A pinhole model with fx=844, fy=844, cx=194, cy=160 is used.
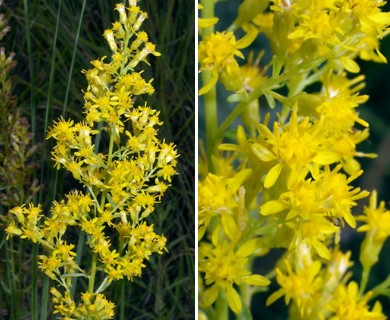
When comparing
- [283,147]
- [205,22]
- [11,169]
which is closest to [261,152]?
[283,147]

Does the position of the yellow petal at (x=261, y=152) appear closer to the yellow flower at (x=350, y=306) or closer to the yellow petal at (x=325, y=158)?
the yellow petal at (x=325, y=158)

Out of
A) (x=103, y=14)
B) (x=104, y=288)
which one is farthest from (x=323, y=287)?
(x=103, y=14)

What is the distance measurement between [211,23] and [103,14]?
0.14m

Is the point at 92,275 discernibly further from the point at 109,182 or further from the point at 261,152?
the point at 261,152

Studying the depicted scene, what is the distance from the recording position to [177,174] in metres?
0.83

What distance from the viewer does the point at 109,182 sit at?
76cm

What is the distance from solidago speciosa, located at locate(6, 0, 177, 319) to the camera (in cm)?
76

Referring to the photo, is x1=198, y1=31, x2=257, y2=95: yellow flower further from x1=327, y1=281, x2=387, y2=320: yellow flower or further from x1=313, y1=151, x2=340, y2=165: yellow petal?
x1=327, y1=281, x2=387, y2=320: yellow flower

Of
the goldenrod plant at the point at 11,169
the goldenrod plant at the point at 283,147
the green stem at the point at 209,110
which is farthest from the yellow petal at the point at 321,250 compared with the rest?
the goldenrod plant at the point at 11,169

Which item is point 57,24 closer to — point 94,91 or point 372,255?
point 94,91

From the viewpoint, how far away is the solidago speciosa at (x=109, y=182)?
2.50ft

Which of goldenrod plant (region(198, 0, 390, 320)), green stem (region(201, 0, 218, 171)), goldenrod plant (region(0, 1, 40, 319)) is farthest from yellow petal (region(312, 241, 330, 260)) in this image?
goldenrod plant (region(0, 1, 40, 319))

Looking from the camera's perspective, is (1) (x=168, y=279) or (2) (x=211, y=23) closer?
(2) (x=211, y=23)

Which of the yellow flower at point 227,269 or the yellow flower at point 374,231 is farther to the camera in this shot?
the yellow flower at point 374,231
